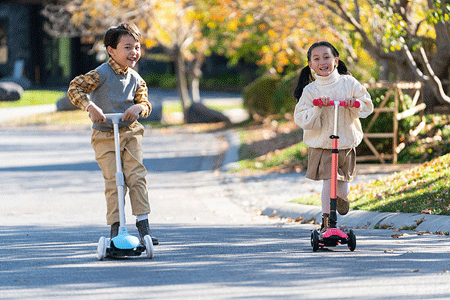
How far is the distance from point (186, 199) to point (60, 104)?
1838cm

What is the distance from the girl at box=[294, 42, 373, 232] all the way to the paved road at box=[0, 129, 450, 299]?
684 mm

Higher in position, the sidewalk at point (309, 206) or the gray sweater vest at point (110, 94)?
the gray sweater vest at point (110, 94)

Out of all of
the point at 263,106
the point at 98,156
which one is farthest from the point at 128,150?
the point at 263,106

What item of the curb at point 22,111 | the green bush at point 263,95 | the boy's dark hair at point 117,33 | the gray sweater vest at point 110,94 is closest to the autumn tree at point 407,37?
the boy's dark hair at point 117,33

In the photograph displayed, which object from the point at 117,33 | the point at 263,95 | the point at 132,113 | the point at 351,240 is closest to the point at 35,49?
the point at 263,95

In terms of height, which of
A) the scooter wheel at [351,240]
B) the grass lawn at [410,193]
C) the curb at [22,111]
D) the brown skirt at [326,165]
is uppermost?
the curb at [22,111]

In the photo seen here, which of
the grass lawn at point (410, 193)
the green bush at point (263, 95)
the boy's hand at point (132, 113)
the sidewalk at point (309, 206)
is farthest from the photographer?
the green bush at point (263, 95)

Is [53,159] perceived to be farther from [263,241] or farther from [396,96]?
[263,241]

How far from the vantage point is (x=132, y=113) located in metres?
5.47

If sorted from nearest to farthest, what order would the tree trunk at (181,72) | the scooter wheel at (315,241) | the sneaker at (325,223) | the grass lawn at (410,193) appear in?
the scooter wheel at (315,241) < the sneaker at (325,223) < the grass lawn at (410,193) < the tree trunk at (181,72)

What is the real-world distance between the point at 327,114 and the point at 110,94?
68.2 inches

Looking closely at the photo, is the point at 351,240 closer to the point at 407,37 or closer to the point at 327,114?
the point at 327,114

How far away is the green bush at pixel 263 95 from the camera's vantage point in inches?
914

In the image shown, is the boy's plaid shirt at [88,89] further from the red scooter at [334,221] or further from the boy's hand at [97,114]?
the red scooter at [334,221]
